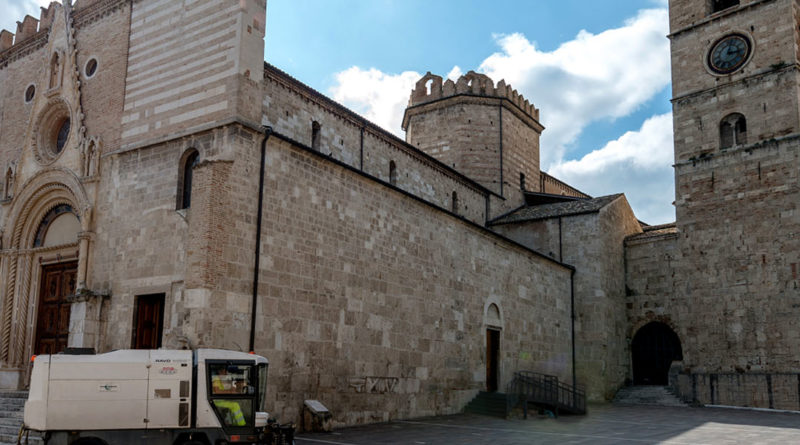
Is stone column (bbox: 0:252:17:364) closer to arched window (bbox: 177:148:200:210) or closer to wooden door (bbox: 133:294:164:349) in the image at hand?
wooden door (bbox: 133:294:164:349)

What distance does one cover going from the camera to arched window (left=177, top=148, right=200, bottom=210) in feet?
47.5

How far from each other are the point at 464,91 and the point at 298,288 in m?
18.4

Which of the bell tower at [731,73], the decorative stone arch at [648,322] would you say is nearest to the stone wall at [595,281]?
the decorative stone arch at [648,322]

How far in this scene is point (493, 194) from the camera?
2938cm

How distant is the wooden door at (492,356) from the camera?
70.7 ft

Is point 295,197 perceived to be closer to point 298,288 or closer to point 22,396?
point 298,288

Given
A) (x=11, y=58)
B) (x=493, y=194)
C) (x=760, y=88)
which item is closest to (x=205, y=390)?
(x=11, y=58)

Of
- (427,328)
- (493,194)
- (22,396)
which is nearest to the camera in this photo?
(22,396)

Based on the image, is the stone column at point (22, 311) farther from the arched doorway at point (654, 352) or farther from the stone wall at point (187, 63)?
the arched doorway at point (654, 352)

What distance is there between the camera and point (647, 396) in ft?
82.6

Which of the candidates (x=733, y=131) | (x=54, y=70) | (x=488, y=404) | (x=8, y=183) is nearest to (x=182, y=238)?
(x=8, y=183)

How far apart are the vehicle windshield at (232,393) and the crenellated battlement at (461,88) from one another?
22.8 metres

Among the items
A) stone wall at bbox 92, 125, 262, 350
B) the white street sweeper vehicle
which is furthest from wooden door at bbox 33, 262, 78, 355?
the white street sweeper vehicle

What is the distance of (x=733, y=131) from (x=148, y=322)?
21.4 metres
